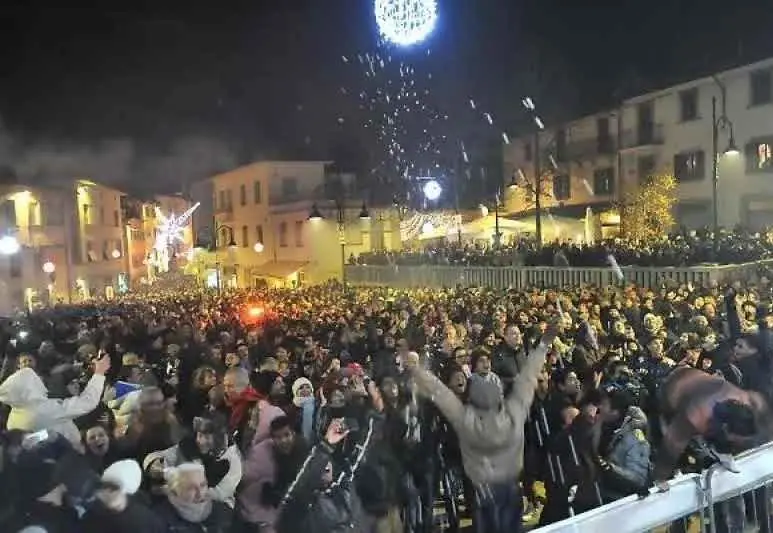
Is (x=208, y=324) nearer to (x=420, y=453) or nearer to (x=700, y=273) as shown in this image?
(x=420, y=453)

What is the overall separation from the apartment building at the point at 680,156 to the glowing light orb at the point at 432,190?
0.62 meters

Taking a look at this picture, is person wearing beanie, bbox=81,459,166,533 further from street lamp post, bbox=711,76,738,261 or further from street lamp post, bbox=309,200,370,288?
street lamp post, bbox=711,76,738,261

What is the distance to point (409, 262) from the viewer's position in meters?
5.93

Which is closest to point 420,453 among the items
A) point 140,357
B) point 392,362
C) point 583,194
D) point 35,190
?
point 392,362

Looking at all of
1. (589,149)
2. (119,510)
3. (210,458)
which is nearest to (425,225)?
(589,149)

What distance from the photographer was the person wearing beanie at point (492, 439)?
250 centimetres

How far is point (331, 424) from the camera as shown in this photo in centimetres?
256

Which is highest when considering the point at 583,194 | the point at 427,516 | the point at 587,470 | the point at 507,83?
the point at 507,83

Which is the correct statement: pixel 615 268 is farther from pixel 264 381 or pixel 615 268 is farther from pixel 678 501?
pixel 678 501

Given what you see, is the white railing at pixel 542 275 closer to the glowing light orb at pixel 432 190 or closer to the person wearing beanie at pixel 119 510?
the glowing light orb at pixel 432 190

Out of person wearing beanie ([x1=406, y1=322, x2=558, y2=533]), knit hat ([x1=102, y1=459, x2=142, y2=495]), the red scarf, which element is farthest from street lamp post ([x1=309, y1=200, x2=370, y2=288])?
knit hat ([x1=102, y1=459, x2=142, y2=495])

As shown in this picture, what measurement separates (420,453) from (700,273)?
12.6 ft

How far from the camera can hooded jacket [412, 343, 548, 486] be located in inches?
98.3

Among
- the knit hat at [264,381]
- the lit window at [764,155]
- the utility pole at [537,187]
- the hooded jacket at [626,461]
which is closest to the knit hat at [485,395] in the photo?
the hooded jacket at [626,461]
